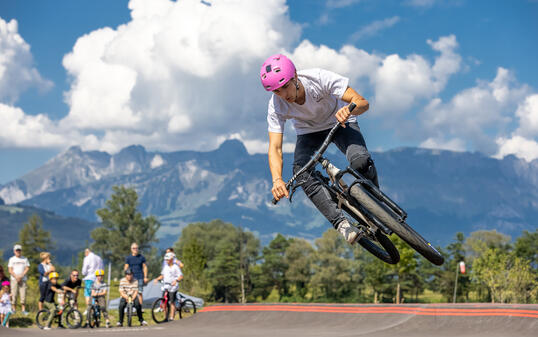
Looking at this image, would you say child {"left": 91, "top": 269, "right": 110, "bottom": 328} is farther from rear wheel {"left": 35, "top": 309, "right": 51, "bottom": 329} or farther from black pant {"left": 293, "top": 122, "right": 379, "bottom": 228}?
black pant {"left": 293, "top": 122, "right": 379, "bottom": 228}

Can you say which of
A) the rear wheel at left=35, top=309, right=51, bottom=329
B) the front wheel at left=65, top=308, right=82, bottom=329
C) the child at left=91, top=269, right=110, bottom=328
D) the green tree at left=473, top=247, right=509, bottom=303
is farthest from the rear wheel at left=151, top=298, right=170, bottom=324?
the green tree at left=473, top=247, right=509, bottom=303

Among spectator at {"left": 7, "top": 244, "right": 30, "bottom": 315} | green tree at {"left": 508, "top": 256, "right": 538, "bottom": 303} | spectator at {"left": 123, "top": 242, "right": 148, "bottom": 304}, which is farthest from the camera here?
green tree at {"left": 508, "top": 256, "right": 538, "bottom": 303}

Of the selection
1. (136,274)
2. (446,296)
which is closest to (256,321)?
(136,274)

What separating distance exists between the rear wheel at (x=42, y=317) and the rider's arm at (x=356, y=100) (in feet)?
44.3

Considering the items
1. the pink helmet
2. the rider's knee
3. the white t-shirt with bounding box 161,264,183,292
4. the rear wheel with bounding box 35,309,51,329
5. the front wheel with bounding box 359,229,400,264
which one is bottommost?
the rear wheel with bounding box 35,309,51,329

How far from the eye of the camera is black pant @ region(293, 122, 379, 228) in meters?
7.03

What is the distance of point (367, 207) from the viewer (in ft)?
22.4

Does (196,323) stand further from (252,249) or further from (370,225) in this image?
(252,249)

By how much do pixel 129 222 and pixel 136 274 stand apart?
123681mm

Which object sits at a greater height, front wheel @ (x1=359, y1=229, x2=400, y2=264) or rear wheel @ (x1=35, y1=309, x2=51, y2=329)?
front wheel @ (x1=359, y1=229, x2=400, y2=264)

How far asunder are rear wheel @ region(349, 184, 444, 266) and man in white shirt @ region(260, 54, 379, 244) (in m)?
0.34

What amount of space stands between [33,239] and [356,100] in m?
119

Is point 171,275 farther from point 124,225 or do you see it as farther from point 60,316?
point 124,225

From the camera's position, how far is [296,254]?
155375 mm
